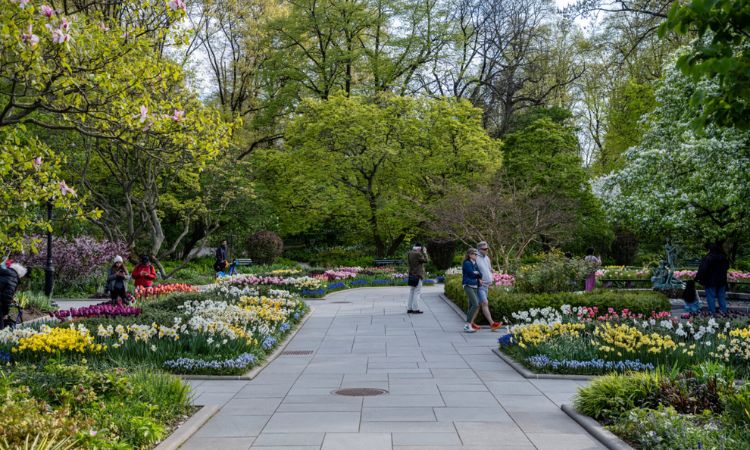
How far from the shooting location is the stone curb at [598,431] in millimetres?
6311

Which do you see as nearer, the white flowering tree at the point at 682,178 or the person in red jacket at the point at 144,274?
the white flowering tree at the point at 682,178

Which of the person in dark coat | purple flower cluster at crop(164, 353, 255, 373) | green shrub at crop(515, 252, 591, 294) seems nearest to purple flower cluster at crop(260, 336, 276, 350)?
purple flower cluster at crop(164, 353, 255, 373)

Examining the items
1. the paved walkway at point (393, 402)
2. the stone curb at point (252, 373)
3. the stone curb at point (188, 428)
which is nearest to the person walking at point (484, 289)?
the paved walkway at point (393, 402)

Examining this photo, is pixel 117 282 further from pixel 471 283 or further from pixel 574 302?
pixel 574 302

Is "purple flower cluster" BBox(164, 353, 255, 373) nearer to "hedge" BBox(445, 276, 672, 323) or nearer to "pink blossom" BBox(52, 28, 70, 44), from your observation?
"pink blossom" BBox(52, 28, 70, 44)

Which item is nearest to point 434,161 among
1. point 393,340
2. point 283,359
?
Answer: point 393,340

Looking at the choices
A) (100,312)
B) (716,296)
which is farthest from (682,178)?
(100,312)

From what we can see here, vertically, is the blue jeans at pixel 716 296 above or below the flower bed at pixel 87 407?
above

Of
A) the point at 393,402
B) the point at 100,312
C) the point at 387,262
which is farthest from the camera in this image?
the point at 387,262

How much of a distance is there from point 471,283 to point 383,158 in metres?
20.5

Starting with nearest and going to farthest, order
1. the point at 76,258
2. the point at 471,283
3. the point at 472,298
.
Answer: the point at 471,283 < the point at 472,298 < the point at 76,258

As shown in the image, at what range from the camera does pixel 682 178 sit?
19.8m

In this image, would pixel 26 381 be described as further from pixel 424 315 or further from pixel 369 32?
pixel 369 32

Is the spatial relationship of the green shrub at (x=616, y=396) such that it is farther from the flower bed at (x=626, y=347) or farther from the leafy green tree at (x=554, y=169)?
the leafy green tree at (x=554, y=169)
